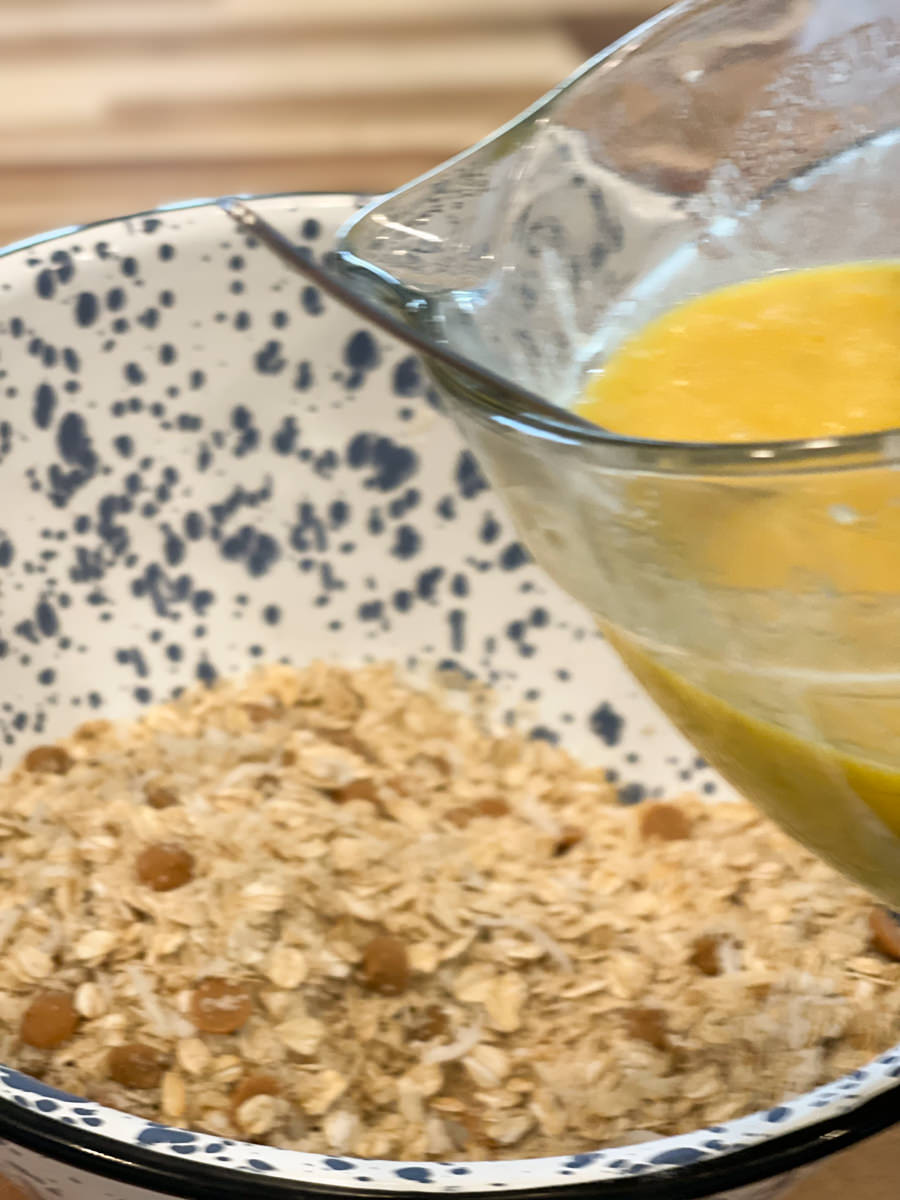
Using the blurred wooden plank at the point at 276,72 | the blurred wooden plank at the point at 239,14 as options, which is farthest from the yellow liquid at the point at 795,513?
the blurred wooden plank at the point at 239,14

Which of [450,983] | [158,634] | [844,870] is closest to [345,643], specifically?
[158,634]

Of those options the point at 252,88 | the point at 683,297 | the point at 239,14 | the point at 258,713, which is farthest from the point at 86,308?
the point at 239,14

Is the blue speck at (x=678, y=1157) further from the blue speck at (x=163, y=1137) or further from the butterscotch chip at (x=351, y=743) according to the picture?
the butterscotch chip at (x=351, y=743)

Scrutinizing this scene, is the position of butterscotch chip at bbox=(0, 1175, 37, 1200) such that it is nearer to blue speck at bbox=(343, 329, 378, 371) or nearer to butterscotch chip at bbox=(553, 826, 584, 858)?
butterscotch chip at bbox=(553, 826, 584, 858)

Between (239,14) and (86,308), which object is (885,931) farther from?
(239,14)

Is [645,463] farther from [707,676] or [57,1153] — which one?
[57,1153]

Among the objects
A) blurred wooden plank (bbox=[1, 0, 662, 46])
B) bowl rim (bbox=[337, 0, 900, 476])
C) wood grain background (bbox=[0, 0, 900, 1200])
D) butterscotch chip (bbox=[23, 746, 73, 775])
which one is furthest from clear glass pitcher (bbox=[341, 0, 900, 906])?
blurred wooden plank (bbox=[1, 0, 662, 46])
